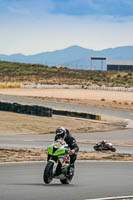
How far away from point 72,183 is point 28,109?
3295 centimetres

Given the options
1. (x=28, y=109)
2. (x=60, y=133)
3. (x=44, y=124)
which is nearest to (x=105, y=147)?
(x=60, y=133)

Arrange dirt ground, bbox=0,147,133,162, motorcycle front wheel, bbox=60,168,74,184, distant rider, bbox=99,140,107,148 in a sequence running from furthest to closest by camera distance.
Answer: distant rider, bbox=99,140,107,148, dirt ground, bbox=0,147,133,162, motorcycle front wheel, bbox=60,168,74,184

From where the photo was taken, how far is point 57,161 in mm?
13266

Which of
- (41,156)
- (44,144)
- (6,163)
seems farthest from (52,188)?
(44,144)

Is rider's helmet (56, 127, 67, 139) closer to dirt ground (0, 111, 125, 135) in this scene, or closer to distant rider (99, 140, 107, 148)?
distant rider (99, 140, 107, 148)

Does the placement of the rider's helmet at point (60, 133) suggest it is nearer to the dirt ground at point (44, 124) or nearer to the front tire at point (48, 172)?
the front tire at point (48, 172)

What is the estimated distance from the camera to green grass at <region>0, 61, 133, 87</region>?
13766cm

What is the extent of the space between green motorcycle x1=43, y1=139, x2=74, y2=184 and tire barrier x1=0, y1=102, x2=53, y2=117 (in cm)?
3340

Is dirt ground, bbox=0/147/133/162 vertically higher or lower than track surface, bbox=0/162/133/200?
lower

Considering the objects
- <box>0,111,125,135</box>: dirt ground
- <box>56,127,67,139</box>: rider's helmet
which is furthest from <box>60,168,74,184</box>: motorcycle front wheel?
<box>0,111,125,135</box>: dirt ground

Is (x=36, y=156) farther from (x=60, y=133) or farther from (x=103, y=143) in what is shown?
(x=60, y=133)

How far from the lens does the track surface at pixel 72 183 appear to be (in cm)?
1217

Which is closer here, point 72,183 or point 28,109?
point 72,183

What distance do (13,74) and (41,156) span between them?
128629 millimetres
